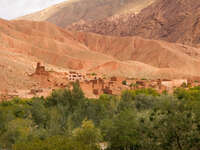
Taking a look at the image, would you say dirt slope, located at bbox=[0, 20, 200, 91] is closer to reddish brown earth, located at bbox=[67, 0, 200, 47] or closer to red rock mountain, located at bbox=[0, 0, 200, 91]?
red rock mountain, located at bbox=[0, 0, 200, 91]

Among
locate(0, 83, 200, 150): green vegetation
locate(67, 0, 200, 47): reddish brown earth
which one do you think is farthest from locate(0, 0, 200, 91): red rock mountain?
locate(0, 83, 200, 150): green vegetation

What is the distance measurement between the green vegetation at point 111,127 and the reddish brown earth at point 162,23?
88.2 meters

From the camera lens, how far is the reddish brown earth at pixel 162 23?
122 meters

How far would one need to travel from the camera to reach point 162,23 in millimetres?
135625

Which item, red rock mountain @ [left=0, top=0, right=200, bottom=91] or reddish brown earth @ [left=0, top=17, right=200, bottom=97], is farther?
red rock mountain @ [left=0, top=0, right=200, bottom=91]

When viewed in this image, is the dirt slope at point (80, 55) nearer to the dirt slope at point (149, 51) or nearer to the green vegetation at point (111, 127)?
the dirt slope at point (149, 51)

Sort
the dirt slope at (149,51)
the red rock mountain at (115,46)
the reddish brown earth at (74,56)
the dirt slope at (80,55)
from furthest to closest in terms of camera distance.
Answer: the dirt slope at (149,51), the red rock mountain at (115,46), the dirt slope at (80,55), the reddish brown earth at (74,56)

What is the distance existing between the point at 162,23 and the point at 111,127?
119333 millimetres

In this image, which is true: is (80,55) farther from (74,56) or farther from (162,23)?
(162,23)

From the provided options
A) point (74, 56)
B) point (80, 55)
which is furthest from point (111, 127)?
point (80, 55)

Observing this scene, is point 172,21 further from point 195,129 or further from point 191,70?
point 195,129

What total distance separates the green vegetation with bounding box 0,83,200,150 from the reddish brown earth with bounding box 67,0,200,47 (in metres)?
88.2

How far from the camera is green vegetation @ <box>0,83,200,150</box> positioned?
16.0 meters

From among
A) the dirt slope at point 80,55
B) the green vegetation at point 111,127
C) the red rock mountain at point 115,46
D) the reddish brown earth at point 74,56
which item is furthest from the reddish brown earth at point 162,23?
the green vegetation at point 111,127
